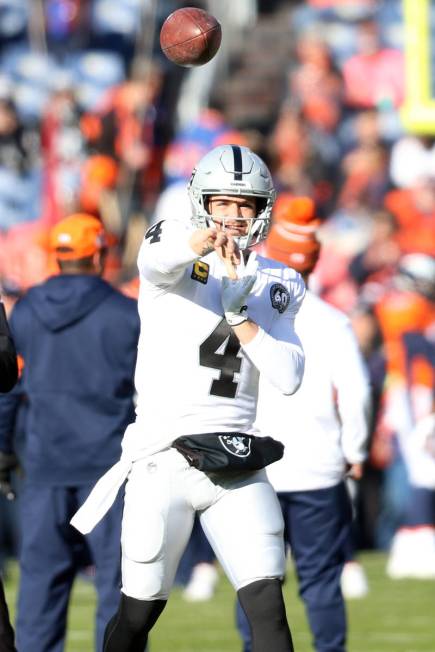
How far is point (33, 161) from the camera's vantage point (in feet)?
48.0

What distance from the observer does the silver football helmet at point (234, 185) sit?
202 inches

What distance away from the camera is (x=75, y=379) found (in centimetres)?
666

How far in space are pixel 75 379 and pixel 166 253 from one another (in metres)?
1.88

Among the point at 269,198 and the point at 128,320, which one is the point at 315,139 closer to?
the point at 128,320

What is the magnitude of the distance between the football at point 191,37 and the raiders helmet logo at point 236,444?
1.38 meters

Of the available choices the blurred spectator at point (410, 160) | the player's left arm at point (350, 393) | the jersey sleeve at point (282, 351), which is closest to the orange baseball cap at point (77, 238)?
A: the player's left arm at point (350, 393)

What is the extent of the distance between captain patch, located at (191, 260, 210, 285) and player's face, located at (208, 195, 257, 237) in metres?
0.14

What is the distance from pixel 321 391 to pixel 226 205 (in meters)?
1.69

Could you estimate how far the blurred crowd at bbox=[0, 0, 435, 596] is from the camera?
11711 mm

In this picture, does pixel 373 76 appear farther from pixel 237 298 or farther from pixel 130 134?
pixel 237 298

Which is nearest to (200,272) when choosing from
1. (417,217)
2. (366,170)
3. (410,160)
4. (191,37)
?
(191,37)

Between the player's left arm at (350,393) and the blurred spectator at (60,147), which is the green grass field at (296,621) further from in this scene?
the blurred spectator at (60,147)

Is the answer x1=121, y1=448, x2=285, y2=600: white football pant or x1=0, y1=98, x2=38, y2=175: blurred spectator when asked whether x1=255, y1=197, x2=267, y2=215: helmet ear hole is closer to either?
x1=121, y1=448, x2=285, y2=600: white football pant

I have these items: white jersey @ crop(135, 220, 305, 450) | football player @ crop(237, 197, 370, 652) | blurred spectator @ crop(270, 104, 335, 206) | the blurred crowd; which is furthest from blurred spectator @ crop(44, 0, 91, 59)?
white jersey @ crop(135, 220, 305, 450)
